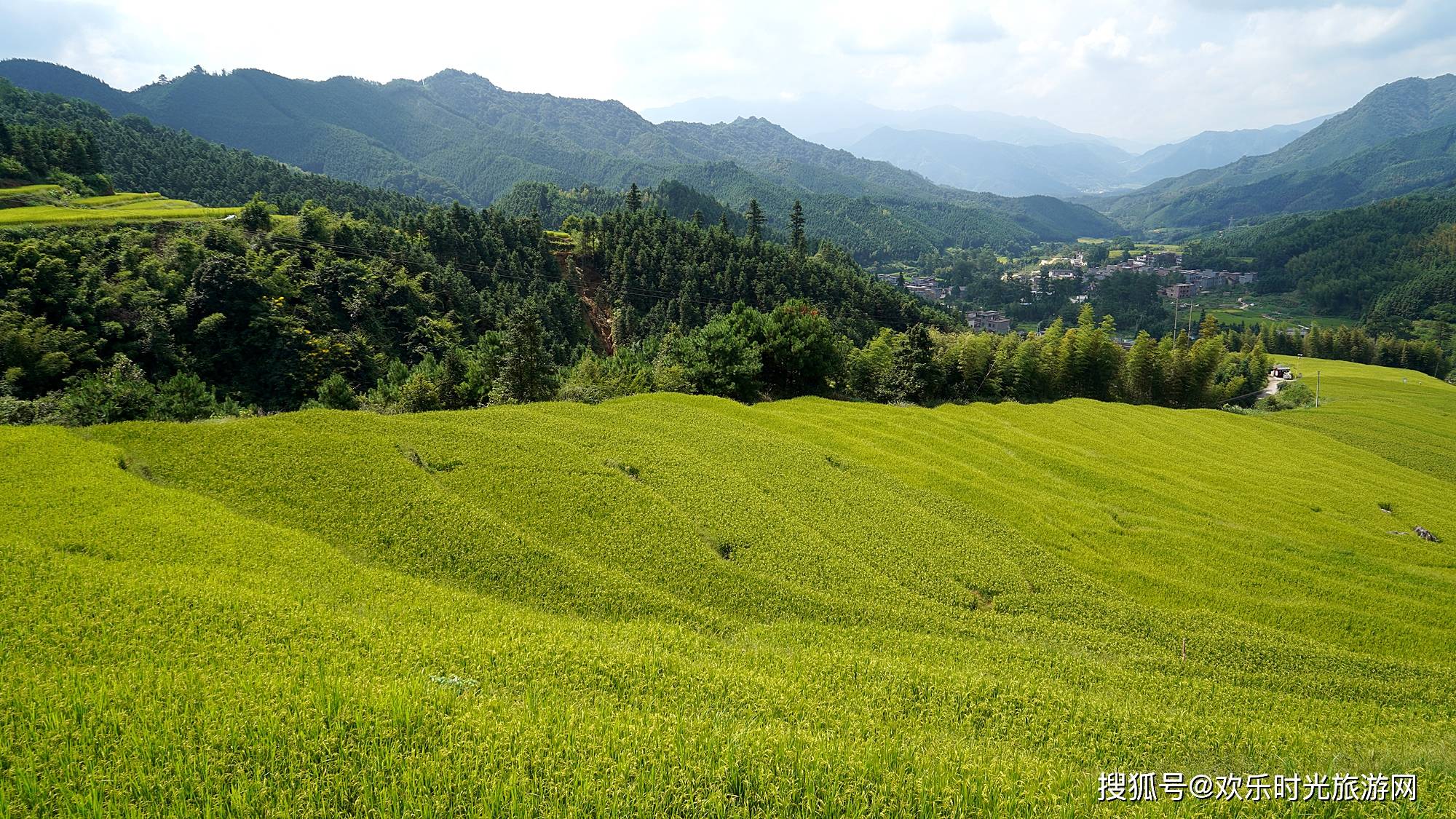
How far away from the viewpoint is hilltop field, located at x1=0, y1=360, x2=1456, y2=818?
7.25 metres

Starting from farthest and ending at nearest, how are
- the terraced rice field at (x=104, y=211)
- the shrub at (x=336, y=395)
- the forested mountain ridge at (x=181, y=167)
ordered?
1. the forested mountain ridge at (x=181, y=167)
2. the terraced rice field at (x=104, y=211)
3. the shrub at (x=336, y=395)

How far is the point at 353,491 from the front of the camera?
18.5 metres

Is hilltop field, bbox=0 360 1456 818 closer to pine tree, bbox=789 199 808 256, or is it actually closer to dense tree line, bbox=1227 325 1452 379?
pine tree, bbox=789 199 808 256

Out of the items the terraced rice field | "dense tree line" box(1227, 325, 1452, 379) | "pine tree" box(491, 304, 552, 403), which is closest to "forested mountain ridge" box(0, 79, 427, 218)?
the terraced rice field

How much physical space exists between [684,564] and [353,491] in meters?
10.8

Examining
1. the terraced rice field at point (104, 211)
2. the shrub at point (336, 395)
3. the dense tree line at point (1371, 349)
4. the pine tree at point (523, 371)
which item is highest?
the terraced rice field at point (104, 211)

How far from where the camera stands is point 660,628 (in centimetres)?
1384

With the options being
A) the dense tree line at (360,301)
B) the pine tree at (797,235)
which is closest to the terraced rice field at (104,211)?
the dense tree line at (360,301)

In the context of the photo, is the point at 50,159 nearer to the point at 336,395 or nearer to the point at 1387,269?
the point at 336,395

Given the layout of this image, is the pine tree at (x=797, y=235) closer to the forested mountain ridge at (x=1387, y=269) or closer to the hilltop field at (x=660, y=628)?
the hilltop field at (x=660, y=628)

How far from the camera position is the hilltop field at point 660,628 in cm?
725

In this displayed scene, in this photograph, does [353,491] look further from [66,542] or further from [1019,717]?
[1019,717]

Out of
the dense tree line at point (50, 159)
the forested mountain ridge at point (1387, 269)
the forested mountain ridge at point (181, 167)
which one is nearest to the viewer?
the dense tree line at point (50, 159)

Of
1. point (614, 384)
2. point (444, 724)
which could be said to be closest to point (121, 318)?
point (614, 384)
